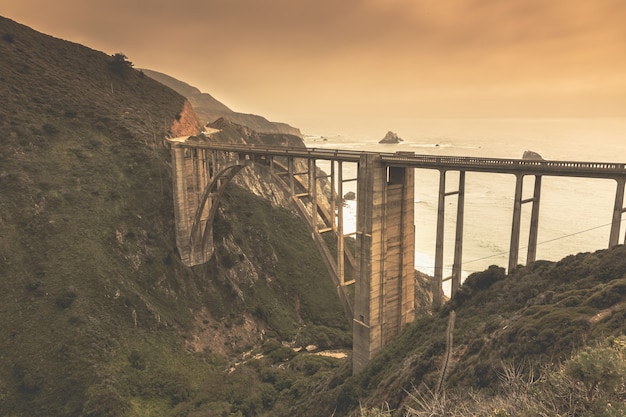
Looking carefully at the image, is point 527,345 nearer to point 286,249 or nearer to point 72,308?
point 72,308

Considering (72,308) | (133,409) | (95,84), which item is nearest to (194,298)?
(72,308)

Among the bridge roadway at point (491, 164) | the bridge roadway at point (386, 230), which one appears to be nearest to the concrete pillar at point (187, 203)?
the bridge roadway at point (386, 230)

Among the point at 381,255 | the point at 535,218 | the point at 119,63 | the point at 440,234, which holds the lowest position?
the point at 381,255

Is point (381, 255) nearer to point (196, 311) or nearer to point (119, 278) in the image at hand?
point (196, 311)

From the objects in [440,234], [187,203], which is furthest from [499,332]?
[187,203]

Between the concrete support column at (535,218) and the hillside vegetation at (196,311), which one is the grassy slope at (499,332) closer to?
the hillside vegetation at (196,311)

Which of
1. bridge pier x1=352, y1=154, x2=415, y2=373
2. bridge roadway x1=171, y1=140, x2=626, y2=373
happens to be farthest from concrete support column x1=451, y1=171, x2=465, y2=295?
bridge pier x1=352, y1=154, x2=415, y2=373
